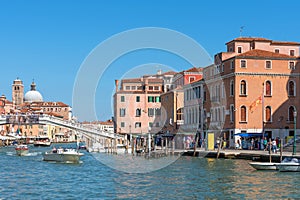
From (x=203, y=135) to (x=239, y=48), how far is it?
6.37 m

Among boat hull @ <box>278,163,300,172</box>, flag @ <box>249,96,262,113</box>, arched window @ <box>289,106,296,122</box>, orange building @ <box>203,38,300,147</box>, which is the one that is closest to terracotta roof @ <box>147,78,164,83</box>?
orange building @ <box>203,38,300,147</box>

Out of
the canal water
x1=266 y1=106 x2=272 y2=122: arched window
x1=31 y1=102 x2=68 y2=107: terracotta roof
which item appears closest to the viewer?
the canal water

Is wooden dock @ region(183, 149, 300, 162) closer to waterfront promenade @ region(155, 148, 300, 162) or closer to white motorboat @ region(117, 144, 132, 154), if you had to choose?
waterfront promenade @ region(155, 148, 300, 162)

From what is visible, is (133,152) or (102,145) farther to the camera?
(102,145)

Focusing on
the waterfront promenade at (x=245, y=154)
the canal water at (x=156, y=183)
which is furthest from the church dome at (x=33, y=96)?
the canal water at (x=156, y=183)

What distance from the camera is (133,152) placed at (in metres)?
41.9

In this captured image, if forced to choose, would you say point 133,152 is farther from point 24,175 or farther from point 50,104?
point 50,104

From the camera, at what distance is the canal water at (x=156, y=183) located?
57.3 feet

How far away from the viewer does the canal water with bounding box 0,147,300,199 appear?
17.5 meters

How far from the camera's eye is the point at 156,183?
20.3m

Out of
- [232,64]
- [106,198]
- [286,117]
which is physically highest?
[232,64]

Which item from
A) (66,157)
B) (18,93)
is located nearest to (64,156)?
(66,157)

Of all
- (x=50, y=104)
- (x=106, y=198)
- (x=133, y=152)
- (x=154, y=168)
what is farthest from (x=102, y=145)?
(x=50, y=104)

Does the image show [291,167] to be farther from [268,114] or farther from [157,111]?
[157,111]
